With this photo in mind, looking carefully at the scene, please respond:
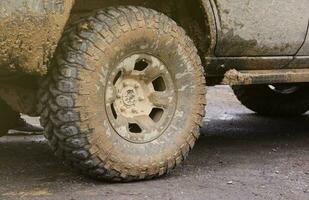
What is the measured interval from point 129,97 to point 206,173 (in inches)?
28.2

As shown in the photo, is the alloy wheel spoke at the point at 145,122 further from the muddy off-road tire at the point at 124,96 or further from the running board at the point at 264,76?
the running board at the point at 264,76

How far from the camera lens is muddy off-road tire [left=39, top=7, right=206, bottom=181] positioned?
3.51 metres

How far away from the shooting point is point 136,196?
3443 mm

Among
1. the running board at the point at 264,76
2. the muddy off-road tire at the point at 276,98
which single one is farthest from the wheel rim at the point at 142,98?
the muddy off-road tire at the point at 276,98

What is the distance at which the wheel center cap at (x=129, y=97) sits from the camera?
12.6 ft

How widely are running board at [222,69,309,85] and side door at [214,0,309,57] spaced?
0.13 meters

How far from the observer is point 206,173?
4.09 metres

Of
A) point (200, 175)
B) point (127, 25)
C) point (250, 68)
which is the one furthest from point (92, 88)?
point (250, 68)

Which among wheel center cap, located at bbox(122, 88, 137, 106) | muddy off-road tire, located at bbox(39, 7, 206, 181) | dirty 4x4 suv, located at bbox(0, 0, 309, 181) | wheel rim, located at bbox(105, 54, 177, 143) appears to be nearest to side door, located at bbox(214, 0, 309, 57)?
dirty 4x4 suv, located at bbox(0, 0, 309, 181)

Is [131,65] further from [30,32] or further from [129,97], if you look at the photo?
[30,32]

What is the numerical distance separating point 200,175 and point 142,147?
0.47 m

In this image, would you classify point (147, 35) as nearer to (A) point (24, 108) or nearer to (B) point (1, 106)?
(A) point (24, 108)

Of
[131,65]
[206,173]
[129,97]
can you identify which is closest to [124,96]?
[129,97]

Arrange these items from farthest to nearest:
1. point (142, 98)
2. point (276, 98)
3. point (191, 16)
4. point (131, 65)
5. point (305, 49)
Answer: point (276, 98) < point (305, 49) < point (191, 16) < point (142, 98) < point (131, 65)
